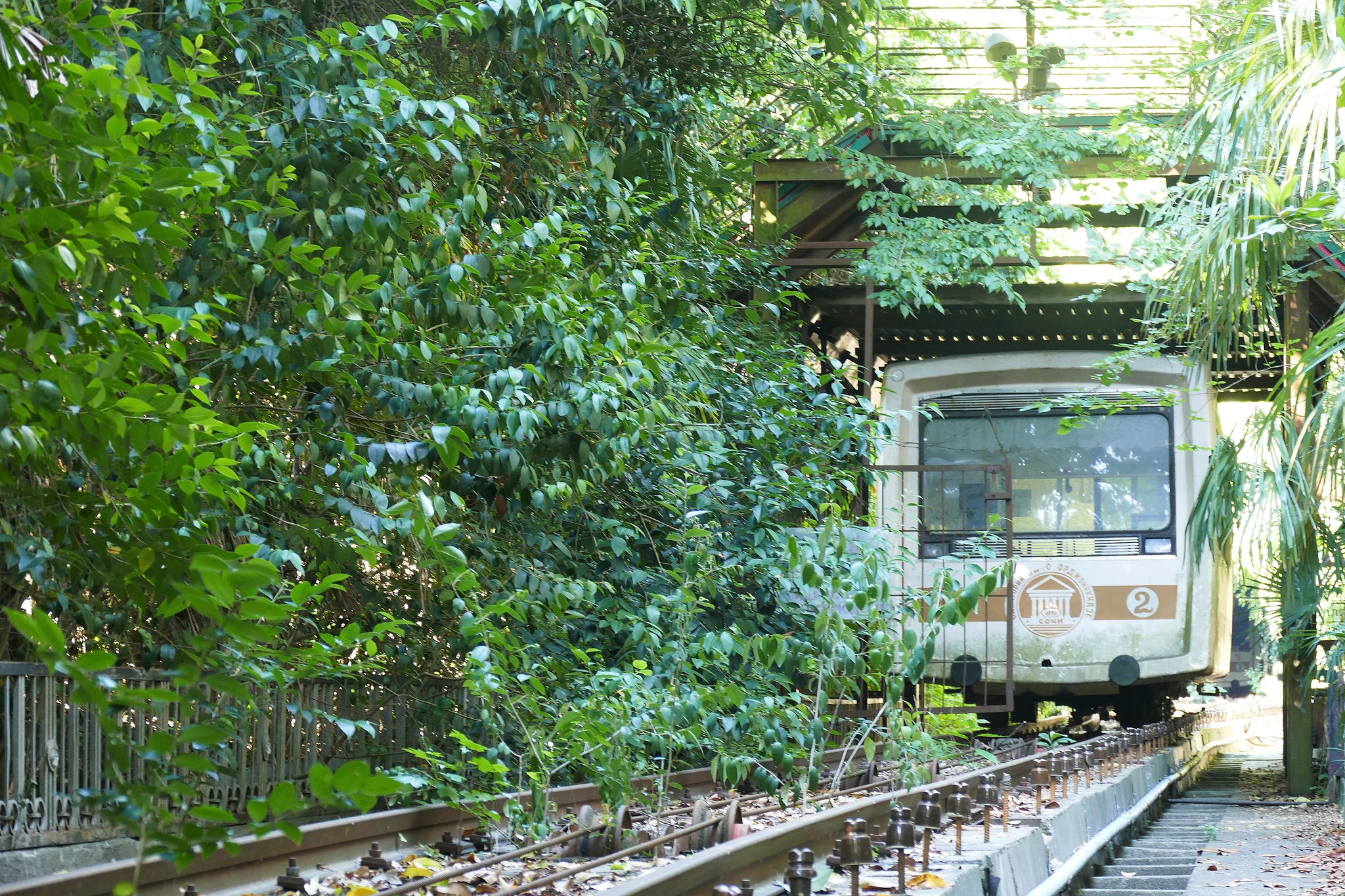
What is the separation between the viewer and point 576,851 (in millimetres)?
3992

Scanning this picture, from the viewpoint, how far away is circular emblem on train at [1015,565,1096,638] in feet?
35.1

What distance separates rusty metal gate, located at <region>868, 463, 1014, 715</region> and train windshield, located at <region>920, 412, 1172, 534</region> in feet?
0.08

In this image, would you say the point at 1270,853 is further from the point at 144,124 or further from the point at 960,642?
the point at 144,124

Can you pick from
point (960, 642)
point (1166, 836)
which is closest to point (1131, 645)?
point (960, 642)

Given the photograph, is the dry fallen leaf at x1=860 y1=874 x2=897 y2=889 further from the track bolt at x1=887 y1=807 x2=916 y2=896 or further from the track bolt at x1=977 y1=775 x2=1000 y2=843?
the track bolt at x1=977 y1=775 x2=1000 y2=843

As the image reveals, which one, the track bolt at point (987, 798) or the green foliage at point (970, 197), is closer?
the track bolt at point (987, 798)

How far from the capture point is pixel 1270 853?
652 centimetres

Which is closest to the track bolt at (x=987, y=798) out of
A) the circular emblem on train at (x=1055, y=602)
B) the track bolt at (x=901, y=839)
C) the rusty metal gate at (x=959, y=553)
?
the track bolt at (x=901, y=839)

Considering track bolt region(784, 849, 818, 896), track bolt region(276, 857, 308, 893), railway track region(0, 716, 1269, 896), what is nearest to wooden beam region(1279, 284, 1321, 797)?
railway track region(0, 716, 1269, 896)

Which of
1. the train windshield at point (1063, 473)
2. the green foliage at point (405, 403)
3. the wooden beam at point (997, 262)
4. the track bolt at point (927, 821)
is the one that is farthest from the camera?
the train windshield at point (1063, 473)

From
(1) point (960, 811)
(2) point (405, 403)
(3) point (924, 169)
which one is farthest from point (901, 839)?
(3) point (924, 169)

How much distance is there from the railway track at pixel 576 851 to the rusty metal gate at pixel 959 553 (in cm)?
379

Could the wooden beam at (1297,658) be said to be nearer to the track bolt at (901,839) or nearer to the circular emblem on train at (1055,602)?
the circular emblem on train at (1055,602)

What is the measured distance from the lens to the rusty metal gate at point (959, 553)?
957 centimetres
